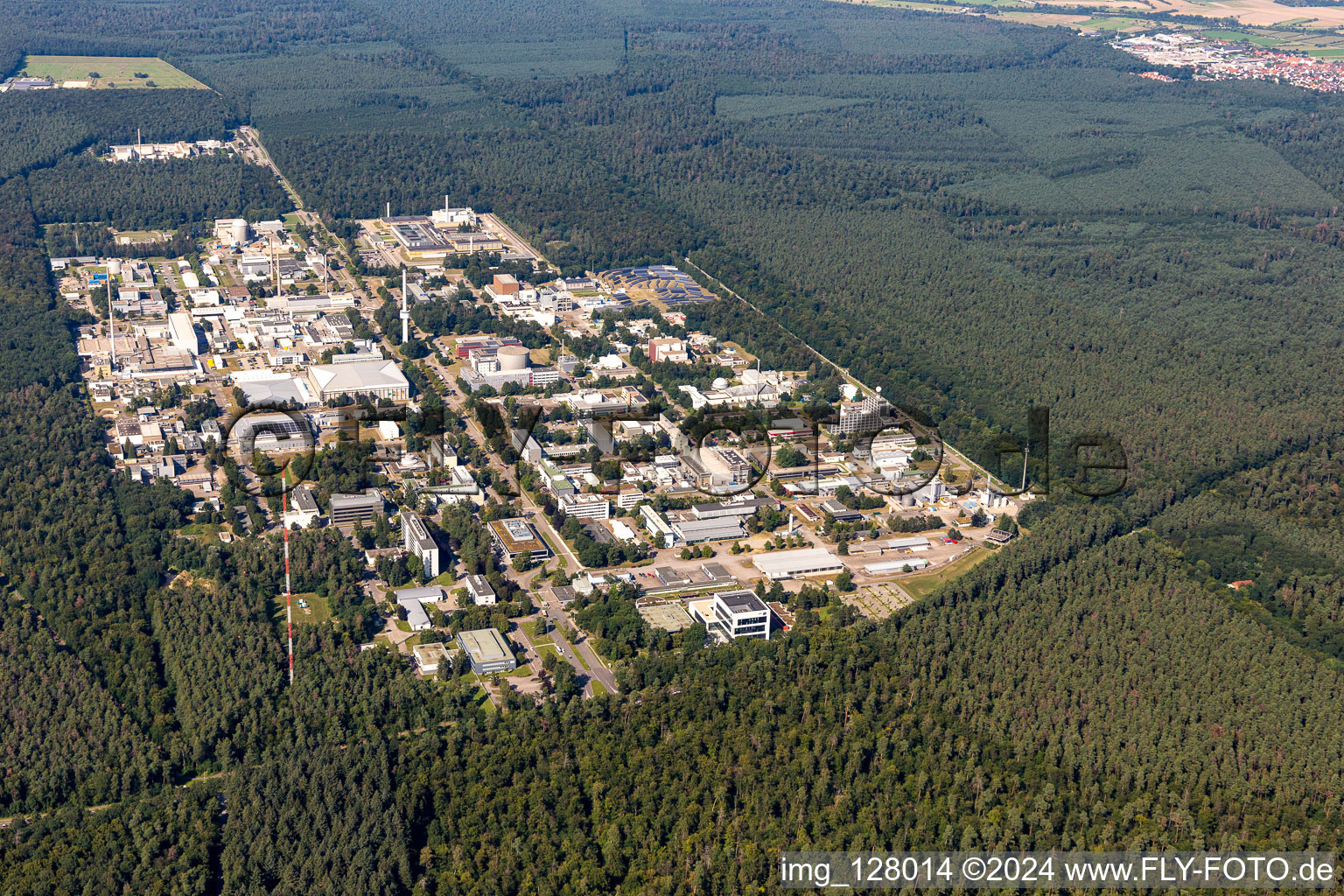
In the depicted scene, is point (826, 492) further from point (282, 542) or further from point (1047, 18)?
point (1047, 18)

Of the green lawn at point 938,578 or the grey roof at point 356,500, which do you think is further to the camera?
the grey roof at point 356,500

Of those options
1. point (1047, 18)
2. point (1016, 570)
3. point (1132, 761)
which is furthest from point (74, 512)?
point (1047, 18)

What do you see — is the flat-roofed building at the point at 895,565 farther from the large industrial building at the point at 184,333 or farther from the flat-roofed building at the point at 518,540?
the large industrial building at the point at 184,333

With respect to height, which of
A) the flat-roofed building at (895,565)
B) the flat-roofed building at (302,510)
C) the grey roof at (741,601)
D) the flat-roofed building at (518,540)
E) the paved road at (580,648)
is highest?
the flat-roofed building at (302,510)

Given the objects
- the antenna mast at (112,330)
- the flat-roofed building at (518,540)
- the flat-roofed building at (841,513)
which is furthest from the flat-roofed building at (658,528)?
the antenna mast at (112,330)

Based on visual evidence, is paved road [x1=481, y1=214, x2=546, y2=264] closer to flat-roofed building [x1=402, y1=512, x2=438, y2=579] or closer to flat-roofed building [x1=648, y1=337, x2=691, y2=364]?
flat-roofed building [x1=648, y1=337, x2=691, y2=364]

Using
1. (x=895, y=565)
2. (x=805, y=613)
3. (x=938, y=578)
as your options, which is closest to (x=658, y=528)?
(x=805, y=613)

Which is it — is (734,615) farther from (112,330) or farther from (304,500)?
(112,330)
